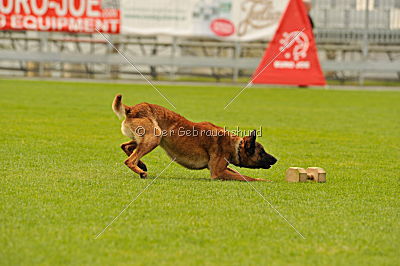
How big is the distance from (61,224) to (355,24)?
24.2 m

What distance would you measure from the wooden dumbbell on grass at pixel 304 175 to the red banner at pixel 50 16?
18.6m

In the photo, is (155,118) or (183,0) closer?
(155,118)

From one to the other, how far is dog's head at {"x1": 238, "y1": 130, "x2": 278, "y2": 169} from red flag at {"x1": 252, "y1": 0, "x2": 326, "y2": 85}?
48.5 feet

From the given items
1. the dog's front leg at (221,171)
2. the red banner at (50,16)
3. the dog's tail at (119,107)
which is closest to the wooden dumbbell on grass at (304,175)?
the dog's front leg at (221,171)

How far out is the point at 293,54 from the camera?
21.9m

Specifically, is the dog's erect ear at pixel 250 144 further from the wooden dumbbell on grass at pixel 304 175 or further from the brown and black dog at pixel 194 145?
the wooden dumbbell on grass at pixel 304 175

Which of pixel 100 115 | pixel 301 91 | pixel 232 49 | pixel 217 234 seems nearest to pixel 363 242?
pixel 217 234

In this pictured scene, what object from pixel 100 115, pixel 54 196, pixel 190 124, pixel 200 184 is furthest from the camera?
pixel 100 115

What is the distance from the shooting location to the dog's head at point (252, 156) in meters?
6.10

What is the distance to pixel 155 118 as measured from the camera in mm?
6012

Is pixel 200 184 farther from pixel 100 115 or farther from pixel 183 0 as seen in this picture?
pixel 183 0

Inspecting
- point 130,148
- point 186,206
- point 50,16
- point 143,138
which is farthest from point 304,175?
point 50,16

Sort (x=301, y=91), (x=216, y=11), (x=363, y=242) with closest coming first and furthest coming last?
1. (x=363, y=242)
2. (x=301, y=91)
3. (x=216, y=11)

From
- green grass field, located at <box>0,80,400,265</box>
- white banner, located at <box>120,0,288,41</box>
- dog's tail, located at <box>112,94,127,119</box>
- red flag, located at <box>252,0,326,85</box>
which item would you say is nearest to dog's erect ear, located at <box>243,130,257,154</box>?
green grass field, located at <box>0,80,400,265</box>
